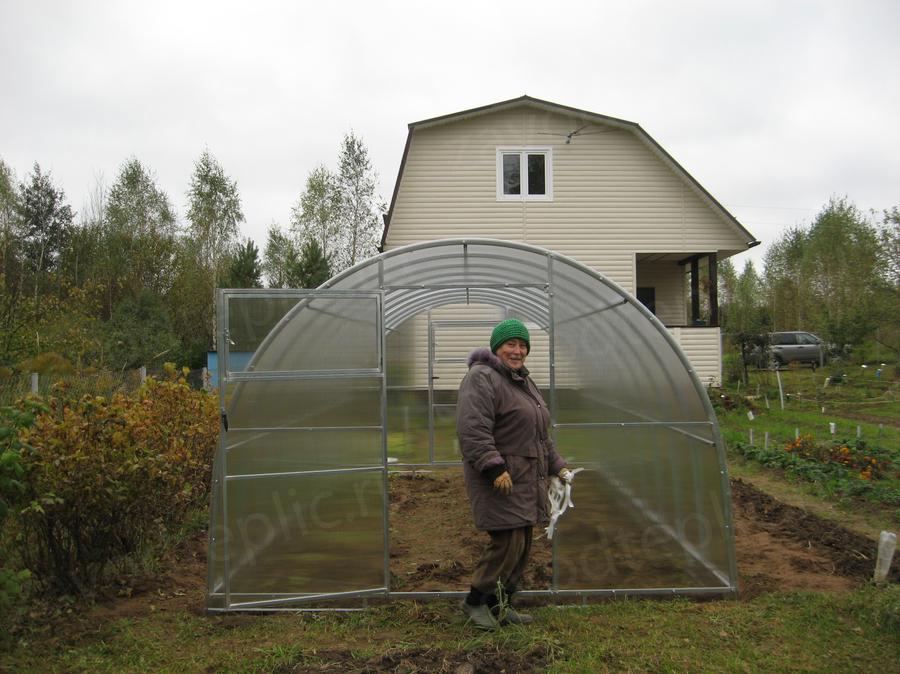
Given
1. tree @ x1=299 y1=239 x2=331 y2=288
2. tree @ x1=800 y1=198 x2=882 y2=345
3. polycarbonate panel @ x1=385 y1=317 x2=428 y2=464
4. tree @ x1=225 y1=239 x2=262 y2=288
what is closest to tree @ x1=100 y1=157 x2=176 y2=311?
tree @ x1=225 y1=239 x2=262 y2=288

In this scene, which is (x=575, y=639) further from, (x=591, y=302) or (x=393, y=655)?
(x=591, y=302)

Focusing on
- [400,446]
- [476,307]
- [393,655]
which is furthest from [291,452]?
[476,307]

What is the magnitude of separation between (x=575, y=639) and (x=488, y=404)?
155 centimetres

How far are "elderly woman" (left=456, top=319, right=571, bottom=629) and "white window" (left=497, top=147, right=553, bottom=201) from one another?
465 inches

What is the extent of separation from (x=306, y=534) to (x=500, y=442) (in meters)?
1.69

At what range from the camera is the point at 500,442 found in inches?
163

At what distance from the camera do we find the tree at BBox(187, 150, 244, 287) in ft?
96.8

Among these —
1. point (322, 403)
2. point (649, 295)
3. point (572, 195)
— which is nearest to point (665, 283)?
point (649, 295)

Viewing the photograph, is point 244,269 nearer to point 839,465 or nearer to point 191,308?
point 191,308

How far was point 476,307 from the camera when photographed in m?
13.8

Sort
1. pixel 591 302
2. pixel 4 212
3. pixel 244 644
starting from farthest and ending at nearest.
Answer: pixel 4 212 → pixel 591 302 → pixel 244 644

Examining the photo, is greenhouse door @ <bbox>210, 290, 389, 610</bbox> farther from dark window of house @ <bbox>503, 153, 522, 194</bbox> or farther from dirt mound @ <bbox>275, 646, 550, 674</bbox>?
dark window of house @ <bbox>503, 153, 522, 194</bbox>

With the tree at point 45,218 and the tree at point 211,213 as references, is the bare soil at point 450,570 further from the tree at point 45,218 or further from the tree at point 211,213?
the tree at point 211,213

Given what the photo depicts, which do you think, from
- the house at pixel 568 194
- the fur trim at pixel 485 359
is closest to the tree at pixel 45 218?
the house at pixel 568 194
